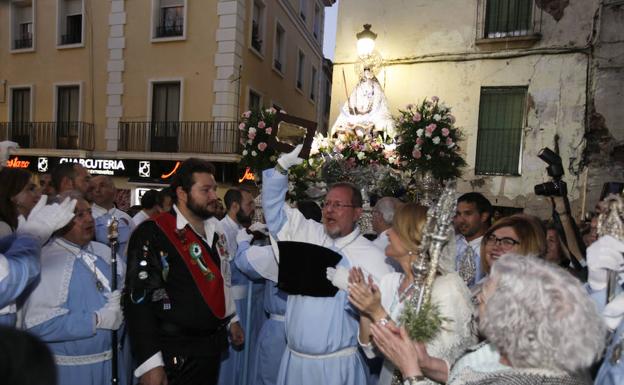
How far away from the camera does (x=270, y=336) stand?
4254 millimetres

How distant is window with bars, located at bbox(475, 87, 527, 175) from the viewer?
9266 millimetres

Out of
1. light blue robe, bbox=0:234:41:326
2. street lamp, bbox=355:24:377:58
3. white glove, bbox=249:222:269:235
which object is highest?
street lamp, bbox=355:24:377:58

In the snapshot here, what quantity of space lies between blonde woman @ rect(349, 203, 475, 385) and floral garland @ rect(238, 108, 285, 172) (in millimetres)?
3288

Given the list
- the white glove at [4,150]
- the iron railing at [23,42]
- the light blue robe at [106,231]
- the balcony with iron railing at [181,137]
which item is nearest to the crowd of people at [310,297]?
the white glove at [4,150]

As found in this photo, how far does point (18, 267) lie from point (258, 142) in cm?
393

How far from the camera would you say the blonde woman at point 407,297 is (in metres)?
2.15

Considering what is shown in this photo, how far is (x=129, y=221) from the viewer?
5.43 metres

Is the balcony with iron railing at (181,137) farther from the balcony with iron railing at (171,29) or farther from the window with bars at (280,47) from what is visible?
the window with bars at (280,47)

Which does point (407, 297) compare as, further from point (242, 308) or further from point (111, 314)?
point (242, 308)

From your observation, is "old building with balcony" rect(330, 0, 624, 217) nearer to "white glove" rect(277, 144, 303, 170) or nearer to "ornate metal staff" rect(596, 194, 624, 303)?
"white glove" rect(277, 144, 303, 170)

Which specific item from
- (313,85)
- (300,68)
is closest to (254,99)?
(300,68)

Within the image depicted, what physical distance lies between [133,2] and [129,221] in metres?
11.7

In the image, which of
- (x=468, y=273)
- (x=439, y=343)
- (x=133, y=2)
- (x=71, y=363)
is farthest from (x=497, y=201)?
(x=133, y=2)

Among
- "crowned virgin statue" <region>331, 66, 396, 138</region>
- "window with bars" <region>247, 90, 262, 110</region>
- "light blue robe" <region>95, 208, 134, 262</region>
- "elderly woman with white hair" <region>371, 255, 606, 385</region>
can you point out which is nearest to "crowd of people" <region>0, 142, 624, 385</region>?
"elderly woman with white hair" <region>371, 255, 606, 385</region>
